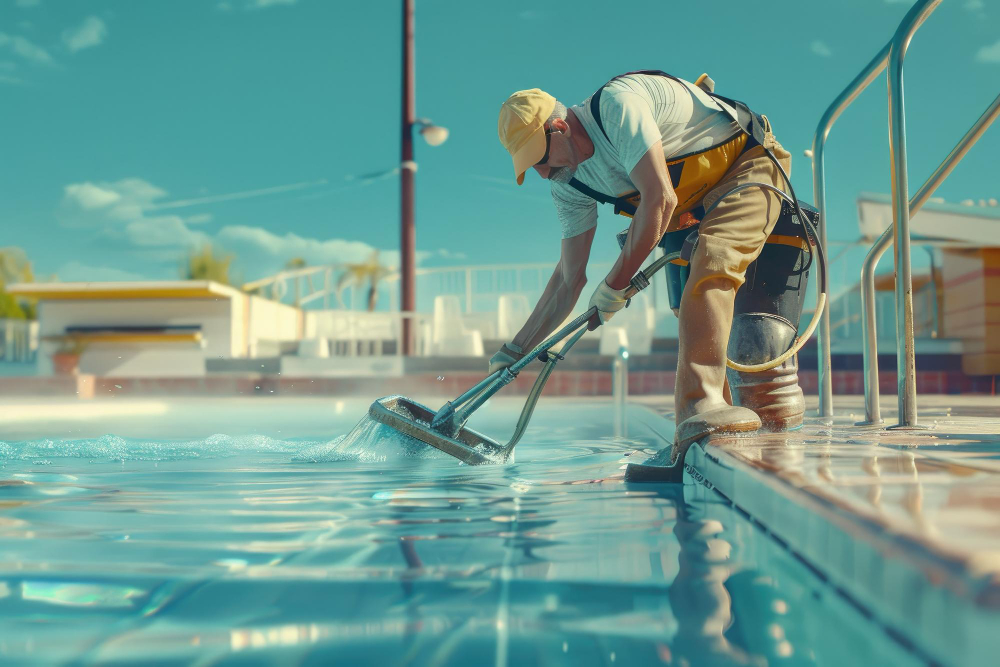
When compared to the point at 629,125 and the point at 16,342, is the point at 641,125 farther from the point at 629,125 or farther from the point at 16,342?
the point at 16,342

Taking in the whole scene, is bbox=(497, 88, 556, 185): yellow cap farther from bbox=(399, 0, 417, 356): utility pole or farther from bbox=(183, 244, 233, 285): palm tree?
bbox=(183, 244, 233, 285): palm tree

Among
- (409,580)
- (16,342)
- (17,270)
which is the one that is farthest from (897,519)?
(17,270)

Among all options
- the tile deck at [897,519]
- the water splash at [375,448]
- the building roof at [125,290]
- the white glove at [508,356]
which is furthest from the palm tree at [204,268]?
the tile deck at [897,519]

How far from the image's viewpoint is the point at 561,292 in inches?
98.5

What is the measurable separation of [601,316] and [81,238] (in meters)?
105

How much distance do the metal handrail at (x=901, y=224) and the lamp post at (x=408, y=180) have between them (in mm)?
8549

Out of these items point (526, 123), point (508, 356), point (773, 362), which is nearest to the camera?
point (526, 123)

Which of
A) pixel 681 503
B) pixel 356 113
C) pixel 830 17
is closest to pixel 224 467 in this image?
pixel 681 503

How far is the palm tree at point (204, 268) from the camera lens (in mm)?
18688

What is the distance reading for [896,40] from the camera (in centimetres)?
226

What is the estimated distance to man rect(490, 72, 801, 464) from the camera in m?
1.86

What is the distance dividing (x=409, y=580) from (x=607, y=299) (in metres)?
1.18

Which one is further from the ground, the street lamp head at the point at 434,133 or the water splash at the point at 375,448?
the street lamp head at the point at 434,133

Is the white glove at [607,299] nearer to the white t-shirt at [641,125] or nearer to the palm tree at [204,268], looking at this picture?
the white t-shirt at [641,125]
